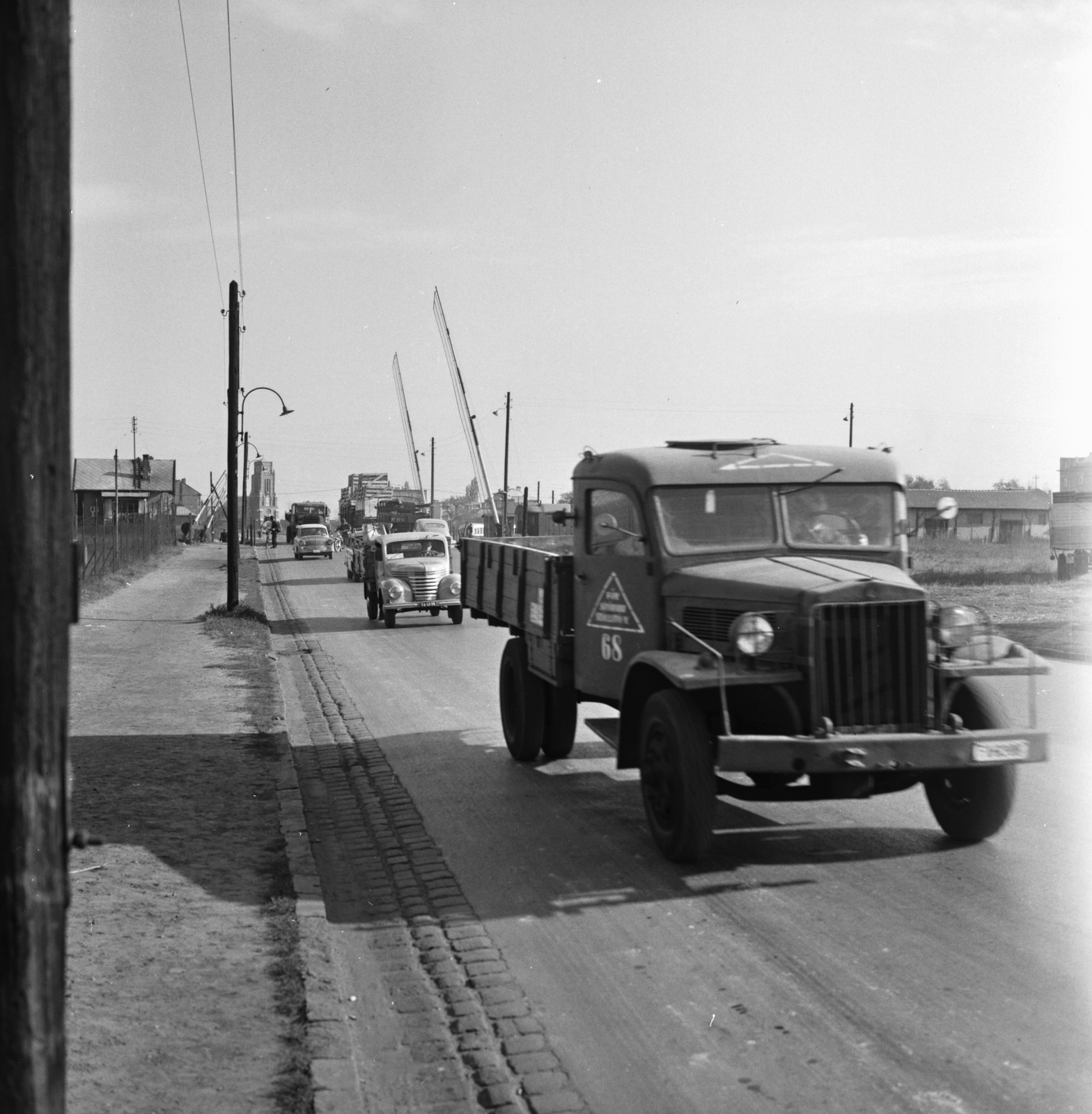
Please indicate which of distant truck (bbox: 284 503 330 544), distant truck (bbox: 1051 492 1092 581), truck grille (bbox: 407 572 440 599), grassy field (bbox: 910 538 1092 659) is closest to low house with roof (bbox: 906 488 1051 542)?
grassy field (bbox: 910 538 1092 659)

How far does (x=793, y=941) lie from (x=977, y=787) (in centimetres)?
208

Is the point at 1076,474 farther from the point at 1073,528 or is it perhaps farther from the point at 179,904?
the point at 179,904

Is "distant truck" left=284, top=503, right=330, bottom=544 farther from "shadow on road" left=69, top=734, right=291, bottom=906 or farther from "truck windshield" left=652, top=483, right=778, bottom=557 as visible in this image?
"truck windshield" left=652, top=483, right=778, bottom=557

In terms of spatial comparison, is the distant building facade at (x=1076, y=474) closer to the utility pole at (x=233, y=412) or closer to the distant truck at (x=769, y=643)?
the utility pole at (x=233, y=412)

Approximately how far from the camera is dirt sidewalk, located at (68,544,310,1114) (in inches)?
174

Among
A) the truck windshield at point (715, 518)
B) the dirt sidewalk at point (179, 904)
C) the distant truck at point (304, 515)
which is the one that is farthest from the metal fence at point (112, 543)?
the truck windshield at point (715, 518)

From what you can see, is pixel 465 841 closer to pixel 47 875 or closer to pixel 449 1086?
pixel 449 1086

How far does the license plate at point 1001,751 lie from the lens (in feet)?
22.6

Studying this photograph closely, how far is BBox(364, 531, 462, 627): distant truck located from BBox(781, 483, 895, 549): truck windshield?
1648 centimetres

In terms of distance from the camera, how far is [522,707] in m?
10.5

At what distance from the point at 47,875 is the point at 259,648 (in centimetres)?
1695

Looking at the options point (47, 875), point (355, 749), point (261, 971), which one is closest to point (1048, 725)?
point (355, 749)

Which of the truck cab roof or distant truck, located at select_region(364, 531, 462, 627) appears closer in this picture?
the truck cab roof

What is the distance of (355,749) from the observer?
11.4 meters
